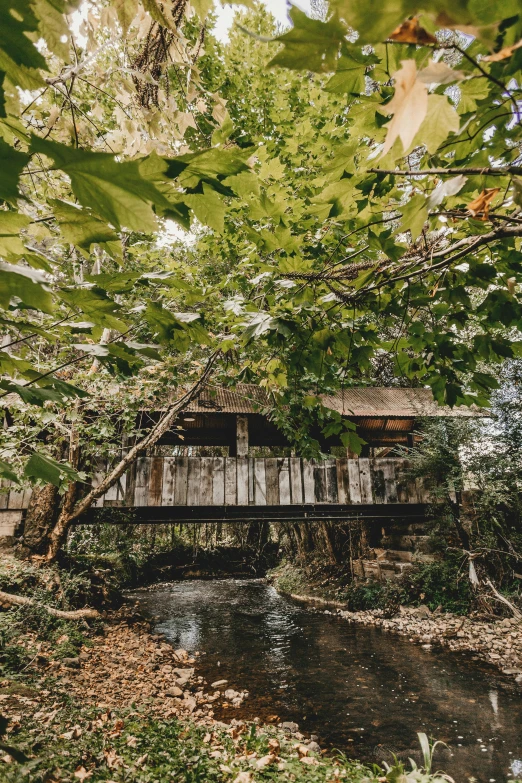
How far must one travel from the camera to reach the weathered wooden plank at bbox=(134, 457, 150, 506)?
7.36 meters

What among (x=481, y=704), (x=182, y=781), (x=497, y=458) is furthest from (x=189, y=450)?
(x=182, y=781)

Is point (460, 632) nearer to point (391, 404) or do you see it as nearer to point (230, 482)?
point (230, 482)

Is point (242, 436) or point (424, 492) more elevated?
point (242, 436)

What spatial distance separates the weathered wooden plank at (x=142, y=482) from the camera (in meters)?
7.36

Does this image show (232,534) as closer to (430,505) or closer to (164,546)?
(164,546)

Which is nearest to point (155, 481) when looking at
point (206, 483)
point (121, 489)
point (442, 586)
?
point (121, 489)

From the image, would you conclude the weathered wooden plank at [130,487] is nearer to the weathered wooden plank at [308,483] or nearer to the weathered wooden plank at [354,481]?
the weathered wooden plank at [308,483]

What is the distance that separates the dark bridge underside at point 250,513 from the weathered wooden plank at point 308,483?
19 cm

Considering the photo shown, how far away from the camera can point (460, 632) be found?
6977mm

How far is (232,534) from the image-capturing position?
2164 centimetres

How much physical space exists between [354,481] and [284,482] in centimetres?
151

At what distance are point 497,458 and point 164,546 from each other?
14.8 metres

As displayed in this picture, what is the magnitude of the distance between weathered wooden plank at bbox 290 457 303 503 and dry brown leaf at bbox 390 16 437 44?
7.69 metres

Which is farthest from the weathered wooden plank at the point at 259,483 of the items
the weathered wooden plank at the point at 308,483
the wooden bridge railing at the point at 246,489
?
the weathered wooden plank at the point at 308,483
